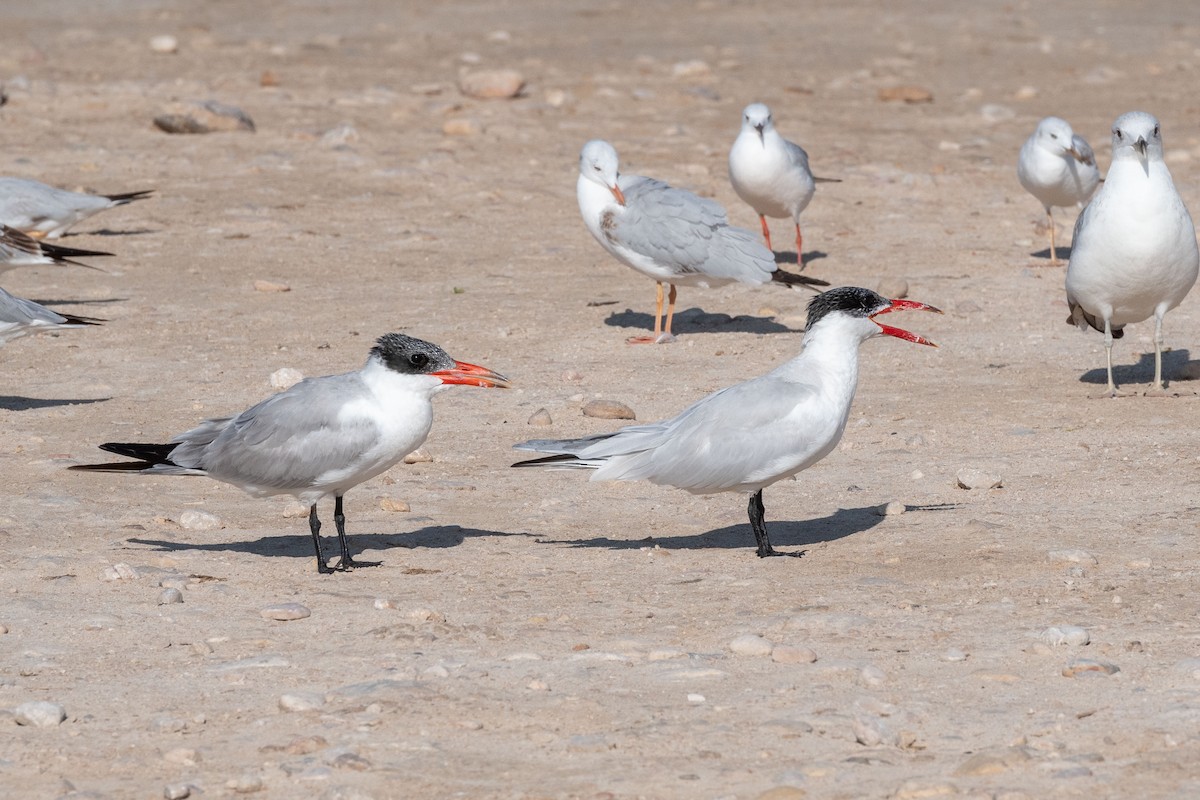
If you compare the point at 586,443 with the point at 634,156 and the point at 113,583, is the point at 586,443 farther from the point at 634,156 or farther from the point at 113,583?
the point at 634,156

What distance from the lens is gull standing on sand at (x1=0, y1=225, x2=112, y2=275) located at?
36.1ft

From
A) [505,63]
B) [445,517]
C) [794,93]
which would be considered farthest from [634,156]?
[445,517]

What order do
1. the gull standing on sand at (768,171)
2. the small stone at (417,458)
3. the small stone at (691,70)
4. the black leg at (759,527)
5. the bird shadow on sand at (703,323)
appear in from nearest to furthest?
1. the black leg at (759,527)
2. the small stone at (417,458)
3. the bird shadow on sand at (703,323)
4. the gull standing on sand at (768,171)
5. the small stone at (691,70)

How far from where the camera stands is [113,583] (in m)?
6.34

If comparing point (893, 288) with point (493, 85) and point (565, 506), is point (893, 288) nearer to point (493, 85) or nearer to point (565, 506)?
point (565, 506)

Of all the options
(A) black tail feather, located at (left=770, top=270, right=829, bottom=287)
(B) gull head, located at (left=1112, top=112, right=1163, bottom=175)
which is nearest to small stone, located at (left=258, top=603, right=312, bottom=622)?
(B) gull head, located at (left=1112, top=112, right=1163, bottom=175)

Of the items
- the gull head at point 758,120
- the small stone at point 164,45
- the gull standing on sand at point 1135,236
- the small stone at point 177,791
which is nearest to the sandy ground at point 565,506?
the small stone at point 177,791

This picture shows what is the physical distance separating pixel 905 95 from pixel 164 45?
28.5 ft

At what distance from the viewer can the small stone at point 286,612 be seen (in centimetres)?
598

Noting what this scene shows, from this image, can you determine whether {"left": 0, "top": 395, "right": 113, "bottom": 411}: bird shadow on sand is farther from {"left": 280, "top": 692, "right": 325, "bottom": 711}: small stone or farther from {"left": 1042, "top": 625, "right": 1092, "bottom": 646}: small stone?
{"left": 1042, "top": 625, "right": 1092, "bottom": 646}: small stone

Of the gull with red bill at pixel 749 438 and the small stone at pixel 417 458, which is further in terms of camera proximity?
the small stone at pixel 417 458

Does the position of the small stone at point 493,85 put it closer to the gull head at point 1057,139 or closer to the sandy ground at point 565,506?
the sandy ground at point 565,506

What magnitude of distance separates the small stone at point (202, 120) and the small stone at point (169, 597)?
1063 centimetres

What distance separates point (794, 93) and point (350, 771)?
15.1m
